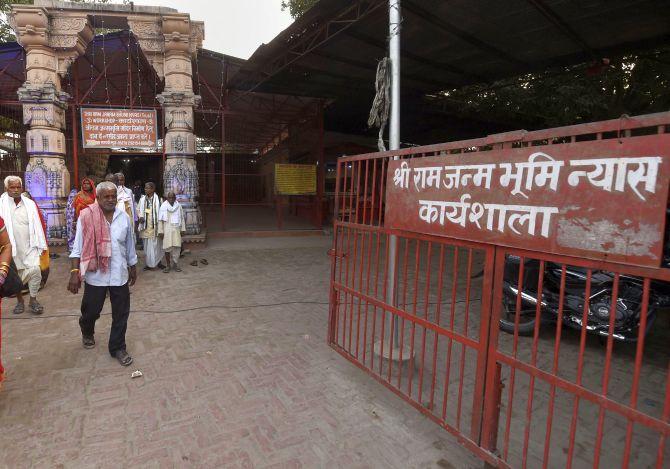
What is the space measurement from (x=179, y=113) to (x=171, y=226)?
3444 mm

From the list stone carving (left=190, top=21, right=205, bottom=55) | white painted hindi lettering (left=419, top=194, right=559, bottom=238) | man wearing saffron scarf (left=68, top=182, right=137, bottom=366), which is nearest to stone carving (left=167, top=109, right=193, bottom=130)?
stone carving (left=190, top=21, right=205, bottom=55)

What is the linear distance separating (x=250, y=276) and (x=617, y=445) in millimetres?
5799

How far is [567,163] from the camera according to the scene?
1.88m

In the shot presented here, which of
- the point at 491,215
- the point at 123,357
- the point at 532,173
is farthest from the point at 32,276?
the point at 532,173

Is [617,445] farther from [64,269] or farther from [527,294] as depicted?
[64,269]

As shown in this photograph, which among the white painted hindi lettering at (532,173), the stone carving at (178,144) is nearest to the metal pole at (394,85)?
the white painted hindi lettering at (532,173)

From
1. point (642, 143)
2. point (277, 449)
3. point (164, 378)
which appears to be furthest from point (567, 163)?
point (164, 378)

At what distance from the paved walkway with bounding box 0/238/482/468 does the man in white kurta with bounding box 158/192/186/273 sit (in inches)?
83.5

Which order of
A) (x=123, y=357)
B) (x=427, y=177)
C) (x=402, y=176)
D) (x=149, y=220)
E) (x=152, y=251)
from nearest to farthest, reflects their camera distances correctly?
(x=427, y=177) → (x=402, y=176) → (x=123, y=357) → (x=149, y=220) → (x=152, y=251)

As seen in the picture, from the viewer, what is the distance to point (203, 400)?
10.3 ft

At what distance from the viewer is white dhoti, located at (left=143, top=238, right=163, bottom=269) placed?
735 cm

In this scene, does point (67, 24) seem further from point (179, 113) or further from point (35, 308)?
point (35, 308)

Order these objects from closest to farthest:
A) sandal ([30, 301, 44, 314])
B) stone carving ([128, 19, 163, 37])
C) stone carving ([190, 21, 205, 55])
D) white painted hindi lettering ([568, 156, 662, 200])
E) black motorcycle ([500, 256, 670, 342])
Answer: white painted hindi lettering ([568, 156, 662, 200])
black motorcycle ([500, 256, 670, 342])
sandal ([30, 301, 44, 314])
stone carving ([128, 19, 163, 37])
stone carving ([190, 21, 205, 55])

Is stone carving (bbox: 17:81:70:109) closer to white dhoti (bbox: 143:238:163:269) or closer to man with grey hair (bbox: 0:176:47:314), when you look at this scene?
white dhoti (bbox: 143:238:163:269)
